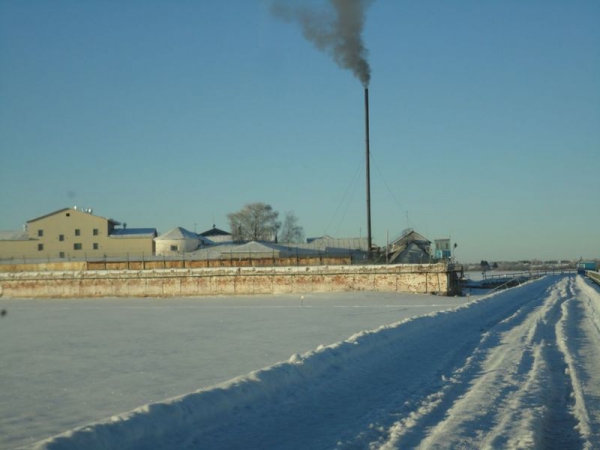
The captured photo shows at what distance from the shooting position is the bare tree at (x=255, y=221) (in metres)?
119

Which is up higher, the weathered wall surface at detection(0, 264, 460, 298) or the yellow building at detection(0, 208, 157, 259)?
the yellow building at detection(0, 208, 157, 259)

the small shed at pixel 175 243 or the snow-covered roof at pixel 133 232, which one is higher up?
the snow-covered roof at pixel 133 232

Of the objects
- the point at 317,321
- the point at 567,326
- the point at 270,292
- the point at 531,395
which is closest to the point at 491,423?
the point at 531,395

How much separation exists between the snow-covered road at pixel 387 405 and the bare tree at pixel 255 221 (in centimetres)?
10466

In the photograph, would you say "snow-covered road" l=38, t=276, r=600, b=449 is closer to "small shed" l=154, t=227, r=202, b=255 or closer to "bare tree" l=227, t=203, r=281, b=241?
"small shed" l=154, t=227, r=202, b=255

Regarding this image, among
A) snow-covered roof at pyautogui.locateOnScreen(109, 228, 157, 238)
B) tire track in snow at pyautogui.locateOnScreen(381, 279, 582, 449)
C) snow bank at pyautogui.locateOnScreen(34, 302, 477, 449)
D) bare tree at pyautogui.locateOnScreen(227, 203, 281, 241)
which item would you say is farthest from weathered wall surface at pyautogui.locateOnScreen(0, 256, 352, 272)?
bare tree at pyautogui.locateOnScreen(227, 203, 281, 241)

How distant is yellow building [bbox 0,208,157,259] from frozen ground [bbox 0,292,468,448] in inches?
1897

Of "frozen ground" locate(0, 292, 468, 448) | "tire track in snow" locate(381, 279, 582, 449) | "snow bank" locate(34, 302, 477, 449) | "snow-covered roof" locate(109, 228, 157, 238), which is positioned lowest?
"frozen ground" locate(0, 292, 468, 448)

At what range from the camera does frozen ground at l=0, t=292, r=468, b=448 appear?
9172 mm

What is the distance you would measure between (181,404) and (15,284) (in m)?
55.1

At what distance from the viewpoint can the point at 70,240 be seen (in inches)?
2908

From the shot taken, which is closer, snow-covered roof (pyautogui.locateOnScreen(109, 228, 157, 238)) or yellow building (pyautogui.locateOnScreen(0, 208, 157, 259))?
yellow building (pyautogui.locateOnScreen(0, 208, 157, 259))

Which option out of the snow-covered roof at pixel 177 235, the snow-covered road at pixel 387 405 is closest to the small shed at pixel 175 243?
the snow-covered roof at pixel 177 235

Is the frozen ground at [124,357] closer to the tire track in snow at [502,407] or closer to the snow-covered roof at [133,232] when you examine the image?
the tire track in snow at [502,407]
